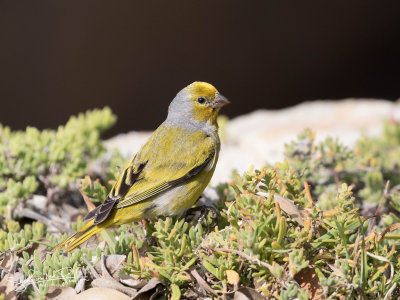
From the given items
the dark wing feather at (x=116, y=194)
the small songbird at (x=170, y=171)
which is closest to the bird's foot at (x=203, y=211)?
the small songbird at (x=170, y=171)

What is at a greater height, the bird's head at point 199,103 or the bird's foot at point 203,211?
the bird's head at point 199,103

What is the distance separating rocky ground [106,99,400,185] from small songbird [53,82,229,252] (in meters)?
0.83

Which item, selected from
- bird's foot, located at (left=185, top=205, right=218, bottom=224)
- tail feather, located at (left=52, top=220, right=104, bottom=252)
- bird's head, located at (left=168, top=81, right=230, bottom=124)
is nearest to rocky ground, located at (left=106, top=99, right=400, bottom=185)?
bird's head, located at (left=168, top=81, right=230, bottom=124)

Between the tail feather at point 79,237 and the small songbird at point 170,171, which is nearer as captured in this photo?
the tail feather at point 79,237

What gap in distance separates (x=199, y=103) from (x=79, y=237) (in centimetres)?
126

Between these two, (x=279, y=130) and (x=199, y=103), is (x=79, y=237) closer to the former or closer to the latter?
(x=199, y=103)

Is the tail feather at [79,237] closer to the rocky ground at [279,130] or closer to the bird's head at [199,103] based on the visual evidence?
the bird's head at [199,103]

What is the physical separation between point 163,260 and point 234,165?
96.7 inches

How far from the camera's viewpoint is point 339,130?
5.59 metres

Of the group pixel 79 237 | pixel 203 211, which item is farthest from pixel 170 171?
pixel 79 237

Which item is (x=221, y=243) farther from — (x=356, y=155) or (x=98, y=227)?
(x=356, y=155)

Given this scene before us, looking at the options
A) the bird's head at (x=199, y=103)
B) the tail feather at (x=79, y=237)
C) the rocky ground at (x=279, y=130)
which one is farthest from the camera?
the rocky ground at (x=279, y=130)

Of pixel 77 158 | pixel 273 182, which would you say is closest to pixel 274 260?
pixel 273 182

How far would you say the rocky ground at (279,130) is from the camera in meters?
4.86
